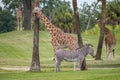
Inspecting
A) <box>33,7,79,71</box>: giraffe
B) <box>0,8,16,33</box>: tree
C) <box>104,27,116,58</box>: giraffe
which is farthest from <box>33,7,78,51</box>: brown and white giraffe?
<box>0,8,16,33</box>: tree

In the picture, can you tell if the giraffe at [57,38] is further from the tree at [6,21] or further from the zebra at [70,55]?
the tree at [6,21]

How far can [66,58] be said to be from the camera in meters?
24.7

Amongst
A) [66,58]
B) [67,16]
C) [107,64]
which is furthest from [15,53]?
[67,16]

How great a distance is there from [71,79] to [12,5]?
77413mm

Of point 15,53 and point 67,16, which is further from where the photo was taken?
point 67,16

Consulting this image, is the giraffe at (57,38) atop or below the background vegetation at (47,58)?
atop

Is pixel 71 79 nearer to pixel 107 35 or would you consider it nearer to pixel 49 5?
pixel 107 35

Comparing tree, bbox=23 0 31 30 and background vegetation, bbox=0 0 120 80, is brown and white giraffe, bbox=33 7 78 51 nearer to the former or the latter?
background vegetation, bbox=0 0 120 80

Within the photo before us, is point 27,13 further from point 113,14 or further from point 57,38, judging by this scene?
point 57,38

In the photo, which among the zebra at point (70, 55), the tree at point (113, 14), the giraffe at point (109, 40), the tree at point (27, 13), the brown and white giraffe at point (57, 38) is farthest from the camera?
the tree at point (113, 14)

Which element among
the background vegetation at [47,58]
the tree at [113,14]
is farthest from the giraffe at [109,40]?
the tree at [113,14]

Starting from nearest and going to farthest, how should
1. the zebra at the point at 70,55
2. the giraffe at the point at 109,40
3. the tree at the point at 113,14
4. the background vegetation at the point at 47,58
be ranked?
the background vegetation at the point at 47,58
the zebra at the point at 70,55
the giraffe at the point at 109,40
the tree at the point at 113,14

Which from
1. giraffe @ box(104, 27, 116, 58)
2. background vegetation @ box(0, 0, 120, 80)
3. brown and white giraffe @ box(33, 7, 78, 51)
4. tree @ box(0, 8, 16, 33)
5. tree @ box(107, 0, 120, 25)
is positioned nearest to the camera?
background vegetation @ box(0, 0, 120, 80)

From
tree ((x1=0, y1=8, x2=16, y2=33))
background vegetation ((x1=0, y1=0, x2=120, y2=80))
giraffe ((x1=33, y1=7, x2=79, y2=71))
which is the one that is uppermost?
giraffe ((x1=33, y1=7, x2=79, y2=71))
